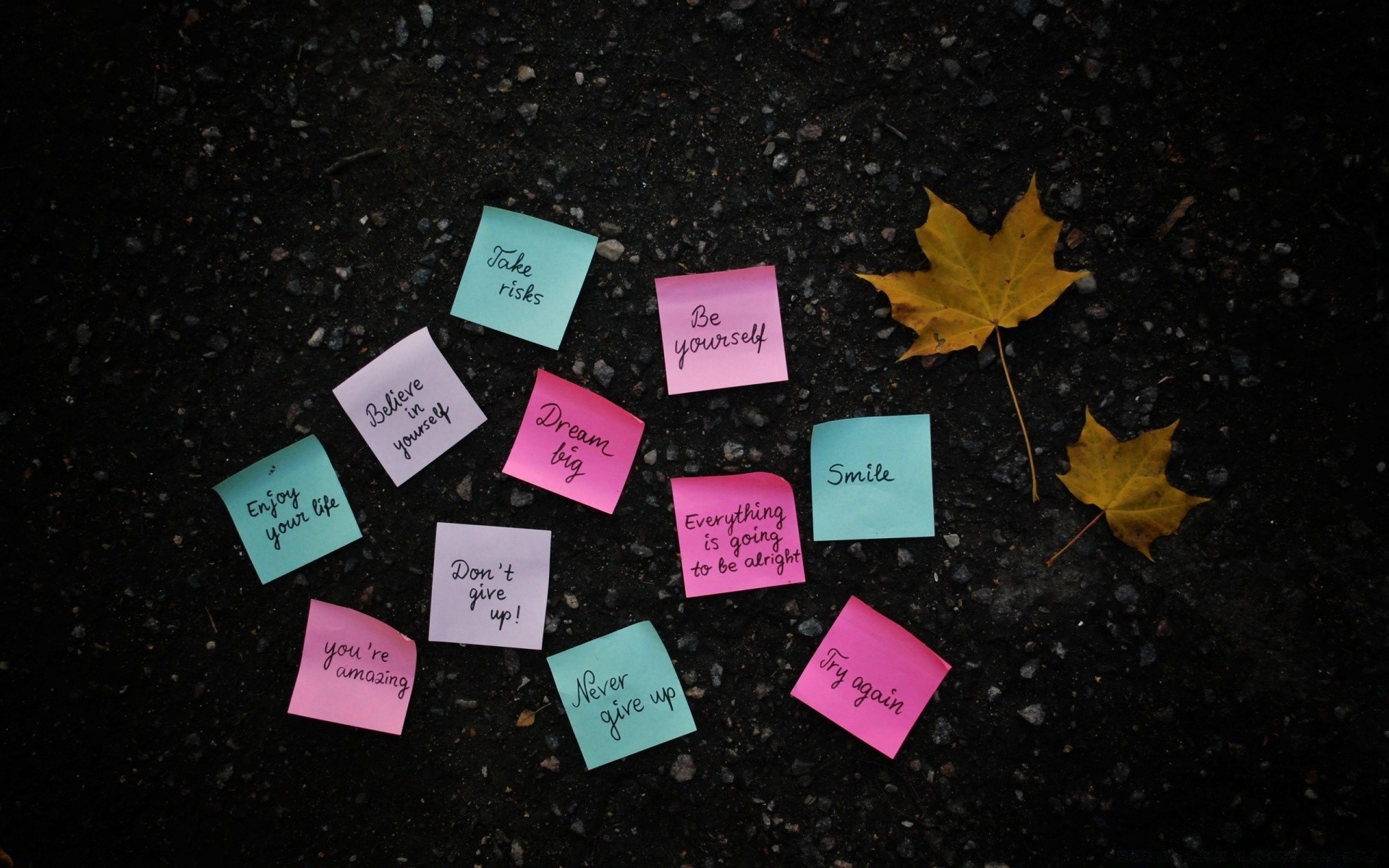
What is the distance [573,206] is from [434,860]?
4.02 ft

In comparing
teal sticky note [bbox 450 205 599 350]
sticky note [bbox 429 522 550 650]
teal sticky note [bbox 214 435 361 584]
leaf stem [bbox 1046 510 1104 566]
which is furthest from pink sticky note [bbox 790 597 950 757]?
teal sticky note [bbox 214 435 361 584]

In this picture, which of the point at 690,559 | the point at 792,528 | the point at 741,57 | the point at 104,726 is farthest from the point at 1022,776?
the point at 104,726

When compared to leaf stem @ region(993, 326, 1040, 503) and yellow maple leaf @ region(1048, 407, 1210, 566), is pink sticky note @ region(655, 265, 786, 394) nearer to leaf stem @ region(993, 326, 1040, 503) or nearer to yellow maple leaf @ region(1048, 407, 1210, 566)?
leaf stem @ region(993, 326, 1040, 503)

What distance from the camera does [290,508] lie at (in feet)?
3.97

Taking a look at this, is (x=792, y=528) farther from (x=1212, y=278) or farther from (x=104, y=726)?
(x=104, y=726)

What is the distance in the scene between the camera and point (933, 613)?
1180mm

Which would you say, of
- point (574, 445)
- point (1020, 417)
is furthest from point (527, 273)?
point (1020, 417)

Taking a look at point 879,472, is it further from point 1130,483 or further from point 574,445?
point 574,445

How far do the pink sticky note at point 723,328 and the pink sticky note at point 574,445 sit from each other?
0.45 ft

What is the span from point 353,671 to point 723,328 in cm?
93

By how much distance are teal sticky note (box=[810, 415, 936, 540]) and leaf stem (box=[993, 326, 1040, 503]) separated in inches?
6.0

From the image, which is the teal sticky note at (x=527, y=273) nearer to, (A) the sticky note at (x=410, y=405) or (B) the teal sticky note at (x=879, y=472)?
(A) the sticky note at (x=410, y=405)

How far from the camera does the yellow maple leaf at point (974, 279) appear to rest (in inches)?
43.6

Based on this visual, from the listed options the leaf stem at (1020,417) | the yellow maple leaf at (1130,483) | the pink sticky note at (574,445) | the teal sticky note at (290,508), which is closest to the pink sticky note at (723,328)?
the pink sticky note at (574,445)
